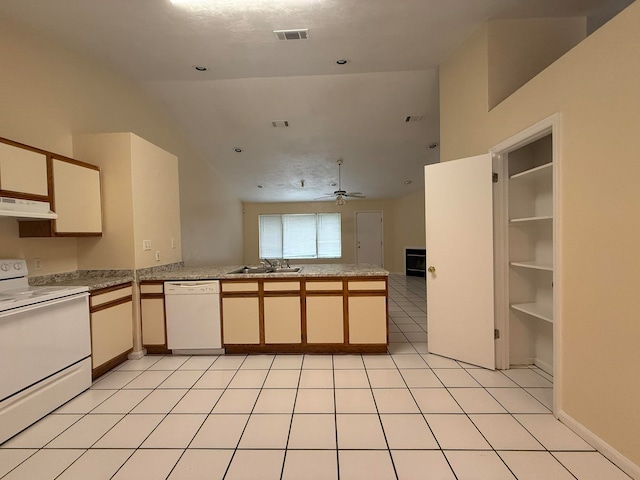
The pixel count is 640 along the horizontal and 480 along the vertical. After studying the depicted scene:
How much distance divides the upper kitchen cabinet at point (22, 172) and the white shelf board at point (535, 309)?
4121 millimetres

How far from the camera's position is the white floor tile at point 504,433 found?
162cm

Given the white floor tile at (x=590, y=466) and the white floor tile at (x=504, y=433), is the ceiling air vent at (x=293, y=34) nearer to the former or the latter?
the white floor tile at (x=504, y=433)

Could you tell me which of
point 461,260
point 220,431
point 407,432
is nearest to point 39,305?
point 220,431

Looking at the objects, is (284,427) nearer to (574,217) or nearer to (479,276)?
(479,276)

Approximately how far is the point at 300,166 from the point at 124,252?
158 inches

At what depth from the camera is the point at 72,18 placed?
92.0 inches

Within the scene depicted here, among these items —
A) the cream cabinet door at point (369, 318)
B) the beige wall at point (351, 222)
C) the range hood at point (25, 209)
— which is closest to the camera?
the range hood at point (25, 209)

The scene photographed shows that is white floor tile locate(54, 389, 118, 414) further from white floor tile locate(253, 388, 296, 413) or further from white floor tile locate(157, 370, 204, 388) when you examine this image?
white floor tile locate(253, 388, 296, 413)

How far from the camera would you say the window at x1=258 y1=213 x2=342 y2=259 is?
8977mm

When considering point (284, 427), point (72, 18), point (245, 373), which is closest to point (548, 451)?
point (284, 427)

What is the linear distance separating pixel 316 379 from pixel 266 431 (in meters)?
0.70

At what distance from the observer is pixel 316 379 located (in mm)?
2393

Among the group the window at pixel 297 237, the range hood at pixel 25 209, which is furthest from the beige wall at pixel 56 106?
the window at pixel 297 237

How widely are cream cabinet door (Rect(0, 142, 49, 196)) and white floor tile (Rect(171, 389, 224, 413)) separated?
201 centimetres
